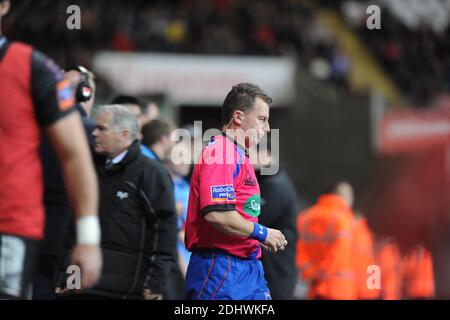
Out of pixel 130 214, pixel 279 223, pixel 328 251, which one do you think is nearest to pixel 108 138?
pixel 130 214

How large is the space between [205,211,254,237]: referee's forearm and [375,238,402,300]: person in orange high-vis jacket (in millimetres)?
6170

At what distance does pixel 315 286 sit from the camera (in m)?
9.51

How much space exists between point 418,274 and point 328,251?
1335 millimetres

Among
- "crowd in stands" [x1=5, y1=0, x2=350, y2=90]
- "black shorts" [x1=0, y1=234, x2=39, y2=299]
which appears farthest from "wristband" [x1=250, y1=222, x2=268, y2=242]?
"crowd in stands" [x1=5, y1=0, x2=350, y2=90]

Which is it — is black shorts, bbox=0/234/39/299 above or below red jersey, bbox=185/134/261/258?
below

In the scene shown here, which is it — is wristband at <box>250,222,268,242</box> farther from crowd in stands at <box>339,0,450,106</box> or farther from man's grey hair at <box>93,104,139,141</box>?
crowd in stands at <box>339,0,450,106</box>

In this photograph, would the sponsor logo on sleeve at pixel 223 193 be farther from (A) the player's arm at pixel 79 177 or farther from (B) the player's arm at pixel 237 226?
(A) the player's arm at pixel 79 177

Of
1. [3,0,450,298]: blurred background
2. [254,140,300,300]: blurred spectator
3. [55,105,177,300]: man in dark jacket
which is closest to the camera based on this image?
[55,105,177,300]: man in dark jacket

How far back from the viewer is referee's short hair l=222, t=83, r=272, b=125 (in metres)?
5.06

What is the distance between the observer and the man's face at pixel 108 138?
568 centimetres

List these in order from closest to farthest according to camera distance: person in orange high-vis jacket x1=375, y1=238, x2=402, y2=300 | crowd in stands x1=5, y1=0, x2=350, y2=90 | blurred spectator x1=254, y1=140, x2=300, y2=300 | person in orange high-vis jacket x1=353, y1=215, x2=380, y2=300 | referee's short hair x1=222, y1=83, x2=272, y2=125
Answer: referee's short hair x1=222, y1=83, x2=272, y2=125 → blurred spectator x1=254, y1=140, x2=300, y2=300 → person in orange high-vis jacket x1=353, y1=215, x2=380, y2=300 → person in orange high-vis jacket x1=375, y1=238, x2=402, y2=300 → crowd in stands x1=5, y1=0, x2=350, y2=90

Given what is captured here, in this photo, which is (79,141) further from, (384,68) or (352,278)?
(384,68)
